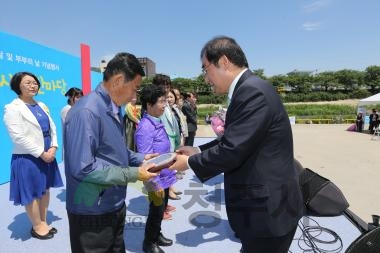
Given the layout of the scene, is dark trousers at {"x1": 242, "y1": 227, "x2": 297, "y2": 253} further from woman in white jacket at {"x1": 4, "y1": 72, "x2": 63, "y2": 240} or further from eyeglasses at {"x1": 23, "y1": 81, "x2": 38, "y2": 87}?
eyeglasses at {"x1": 23, "y1": 81, "x2": 38, "y2": 87}

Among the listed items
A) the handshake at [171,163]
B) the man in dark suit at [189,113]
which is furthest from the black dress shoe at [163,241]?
the man in dark suit at [189,113]

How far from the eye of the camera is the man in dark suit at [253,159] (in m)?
1.58

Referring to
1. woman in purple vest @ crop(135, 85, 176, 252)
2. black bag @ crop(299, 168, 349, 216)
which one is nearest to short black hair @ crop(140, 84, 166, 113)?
woman in purple vest @ crop(135, 85, 176, 252)

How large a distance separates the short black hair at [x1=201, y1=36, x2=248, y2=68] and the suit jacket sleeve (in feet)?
0.53

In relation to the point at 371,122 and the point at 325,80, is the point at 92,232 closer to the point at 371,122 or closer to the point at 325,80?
the point at 371,122

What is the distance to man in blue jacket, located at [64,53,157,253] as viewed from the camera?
1627mm

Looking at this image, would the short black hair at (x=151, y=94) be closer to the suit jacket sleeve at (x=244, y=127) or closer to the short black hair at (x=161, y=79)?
the short black hair at (x=161, y=79)

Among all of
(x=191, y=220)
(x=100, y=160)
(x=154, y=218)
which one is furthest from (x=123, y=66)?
(x=191, y=220)

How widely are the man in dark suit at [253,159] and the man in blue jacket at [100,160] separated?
1.48 feet

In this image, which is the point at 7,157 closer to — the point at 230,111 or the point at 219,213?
the point at 219,213

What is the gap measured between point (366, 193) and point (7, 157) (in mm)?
6276

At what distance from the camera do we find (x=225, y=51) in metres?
1.70

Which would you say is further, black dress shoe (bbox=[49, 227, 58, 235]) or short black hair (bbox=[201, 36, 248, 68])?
black dress shoe (bbox=[49, 227, 58, 235])

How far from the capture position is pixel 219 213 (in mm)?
4223
